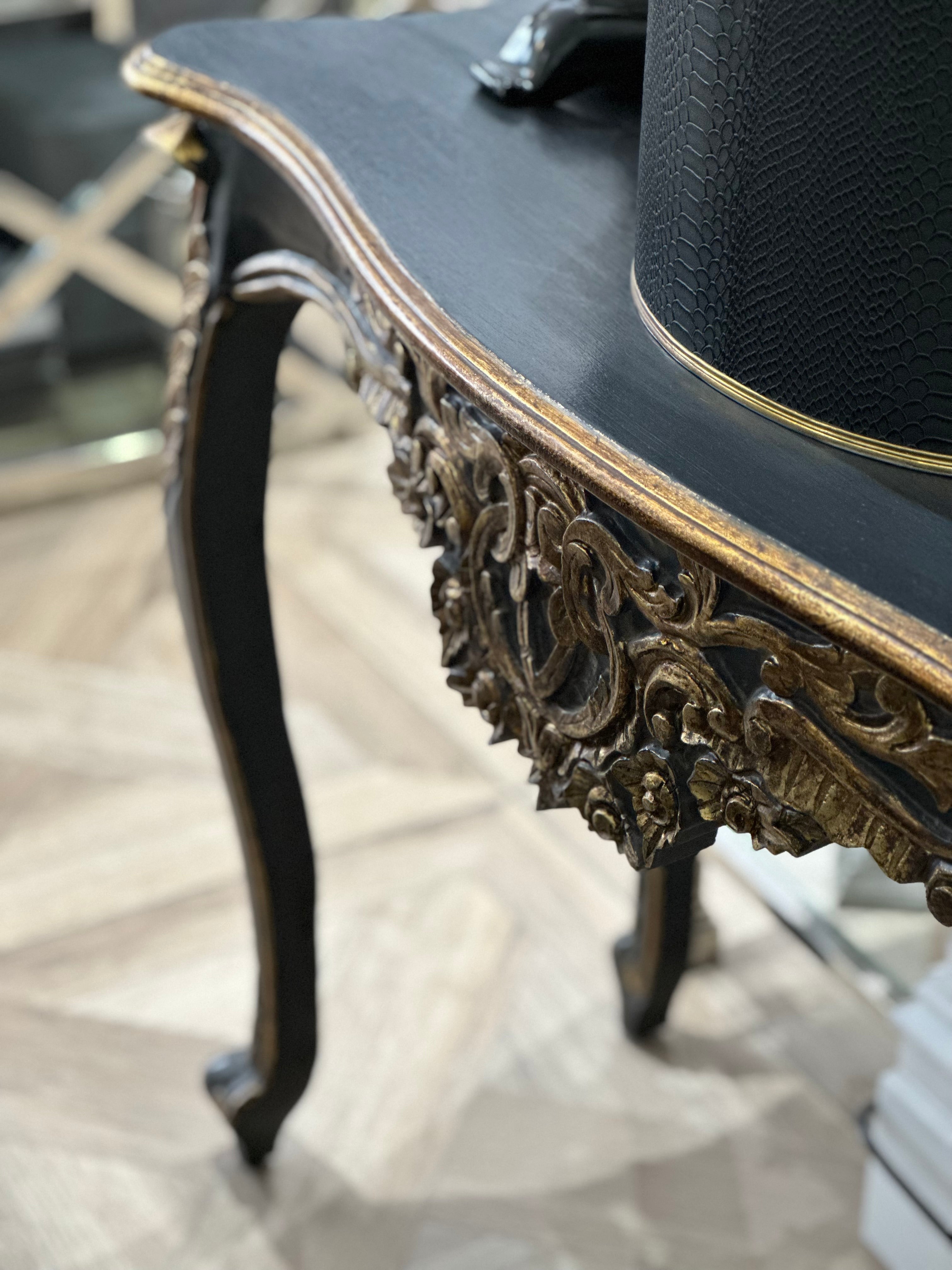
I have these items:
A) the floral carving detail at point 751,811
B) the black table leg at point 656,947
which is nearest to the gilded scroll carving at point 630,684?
the floral carving detail at point 751,811

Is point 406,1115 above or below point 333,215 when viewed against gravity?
below

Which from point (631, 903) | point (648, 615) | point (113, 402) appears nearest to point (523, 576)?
point (648, 615)

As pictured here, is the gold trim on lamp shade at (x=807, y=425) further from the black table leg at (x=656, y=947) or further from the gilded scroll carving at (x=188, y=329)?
the black table leg at (x=656, y=947)


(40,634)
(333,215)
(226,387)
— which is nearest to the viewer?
(333,215)

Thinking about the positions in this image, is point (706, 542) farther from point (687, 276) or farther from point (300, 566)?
point (300, 566)

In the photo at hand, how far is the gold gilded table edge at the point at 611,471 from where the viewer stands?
25 centimetres

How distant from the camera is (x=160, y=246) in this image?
1700 mm

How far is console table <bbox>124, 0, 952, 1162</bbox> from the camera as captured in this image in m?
0.27

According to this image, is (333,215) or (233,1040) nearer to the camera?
(333,215)

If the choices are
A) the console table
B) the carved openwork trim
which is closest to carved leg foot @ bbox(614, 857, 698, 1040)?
the console table

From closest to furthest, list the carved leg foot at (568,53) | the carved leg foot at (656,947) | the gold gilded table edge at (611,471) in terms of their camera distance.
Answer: the gold gilded table edge at (611,471)
the carved leg foot at (568,53)
the carved leg foot at (656,947)

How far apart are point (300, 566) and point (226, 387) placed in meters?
0.84

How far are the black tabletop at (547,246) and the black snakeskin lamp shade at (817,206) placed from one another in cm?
1

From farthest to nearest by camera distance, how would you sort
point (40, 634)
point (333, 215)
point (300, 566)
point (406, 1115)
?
point (300, 566) < point (40, 634) < point (406, 1115) < point (333, 215)
